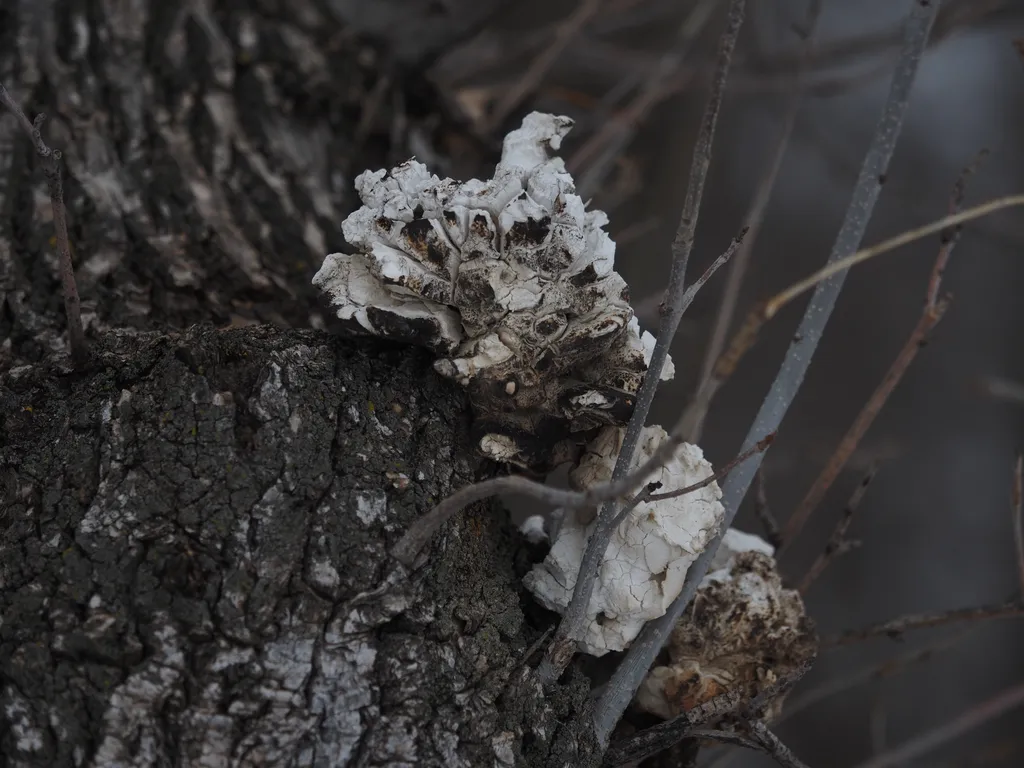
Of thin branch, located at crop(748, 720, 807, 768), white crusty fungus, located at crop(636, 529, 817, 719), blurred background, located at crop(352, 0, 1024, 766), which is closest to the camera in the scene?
thin branch, located at crop(748, 720, 807, 768)

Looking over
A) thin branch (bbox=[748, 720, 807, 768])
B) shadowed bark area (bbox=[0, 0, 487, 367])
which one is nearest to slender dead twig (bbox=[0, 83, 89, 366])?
shadowed bark area (bbox=[0, 0, 487, 367])

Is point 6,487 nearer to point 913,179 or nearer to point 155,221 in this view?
point 155,221

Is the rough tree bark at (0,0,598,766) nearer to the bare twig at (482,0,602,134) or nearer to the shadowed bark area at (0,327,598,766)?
the shadowed bark area at (0,327,598,766)

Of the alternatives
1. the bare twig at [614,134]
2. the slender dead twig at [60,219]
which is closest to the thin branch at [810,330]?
the slender dead twig at [60,219]

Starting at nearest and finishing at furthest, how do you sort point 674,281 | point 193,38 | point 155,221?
point 674,281 < point 155,221 < point 193,38

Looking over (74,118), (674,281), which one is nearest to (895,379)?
(674,281)

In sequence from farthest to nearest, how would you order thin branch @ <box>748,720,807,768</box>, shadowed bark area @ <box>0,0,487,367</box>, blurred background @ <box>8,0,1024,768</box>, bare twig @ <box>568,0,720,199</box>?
bare twig @ <box>568,0,720,199</box> → blurred background @ <box>8,0,1024,768</box> → shadowed bark area @ <box>0,0,487,367</box> → thin branch @ <box>748,720,807,768</box>

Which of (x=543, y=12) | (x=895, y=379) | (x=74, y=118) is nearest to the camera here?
(x=895, y=379)

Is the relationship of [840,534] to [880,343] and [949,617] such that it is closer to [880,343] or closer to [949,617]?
[949,617]
